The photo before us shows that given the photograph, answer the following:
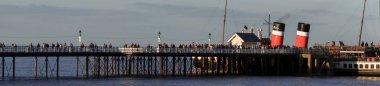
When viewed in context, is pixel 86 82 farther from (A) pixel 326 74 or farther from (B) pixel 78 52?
(A) pixel 326 74

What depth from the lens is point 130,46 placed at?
11162 cm

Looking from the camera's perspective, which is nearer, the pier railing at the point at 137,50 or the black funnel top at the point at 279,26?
the pier railing at the point at 137,50

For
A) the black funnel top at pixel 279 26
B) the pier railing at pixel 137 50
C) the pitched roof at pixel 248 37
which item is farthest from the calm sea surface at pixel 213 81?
the pitched roof at pixel 248 37

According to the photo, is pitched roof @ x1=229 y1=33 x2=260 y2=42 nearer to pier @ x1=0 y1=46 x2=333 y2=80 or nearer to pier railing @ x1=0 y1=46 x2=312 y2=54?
pier @ x1=0 y1=46 x2=333 y2=80

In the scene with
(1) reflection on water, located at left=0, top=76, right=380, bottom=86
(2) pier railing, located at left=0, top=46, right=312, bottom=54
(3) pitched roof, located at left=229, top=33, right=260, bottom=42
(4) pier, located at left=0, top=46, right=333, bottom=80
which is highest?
(3) pitched roof, located at left=229, top=33, right=260, bottom=42

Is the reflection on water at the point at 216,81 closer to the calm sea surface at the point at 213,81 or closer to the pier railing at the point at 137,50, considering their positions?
the calm sea surface at the point at 213,81

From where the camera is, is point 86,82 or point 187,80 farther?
point 187,80

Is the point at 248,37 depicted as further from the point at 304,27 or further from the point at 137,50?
the point at 137,50

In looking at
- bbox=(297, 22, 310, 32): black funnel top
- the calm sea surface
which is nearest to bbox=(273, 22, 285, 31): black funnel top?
bbox=(297, 22, 310, 32): black funnel top

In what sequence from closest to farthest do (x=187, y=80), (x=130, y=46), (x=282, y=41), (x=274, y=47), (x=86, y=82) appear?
1. (x=86, y=82)
2. (x=187, y=80)
3. (x=130, y=46)
4. (x=274, y=47)
5. (x=282, y=41)

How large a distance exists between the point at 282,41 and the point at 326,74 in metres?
8.94

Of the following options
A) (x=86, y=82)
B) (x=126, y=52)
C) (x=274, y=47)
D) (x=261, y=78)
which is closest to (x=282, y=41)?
(x=274, y=47)

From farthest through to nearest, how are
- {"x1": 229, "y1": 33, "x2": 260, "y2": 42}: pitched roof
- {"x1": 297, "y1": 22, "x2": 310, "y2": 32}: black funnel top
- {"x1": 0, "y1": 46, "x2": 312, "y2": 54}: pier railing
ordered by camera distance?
{"x1": 229, "y1": 33, "x2": 260, "y2": 42}: pitched roof → {"x1": 297, "y1": 22, "x2": 310, "y2": 32}: black funnel top → {"x1": 0, "y1": 46, "x2": 312, "y2": 54}: pier railing

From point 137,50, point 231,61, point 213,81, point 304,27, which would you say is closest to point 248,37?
point 304,27
